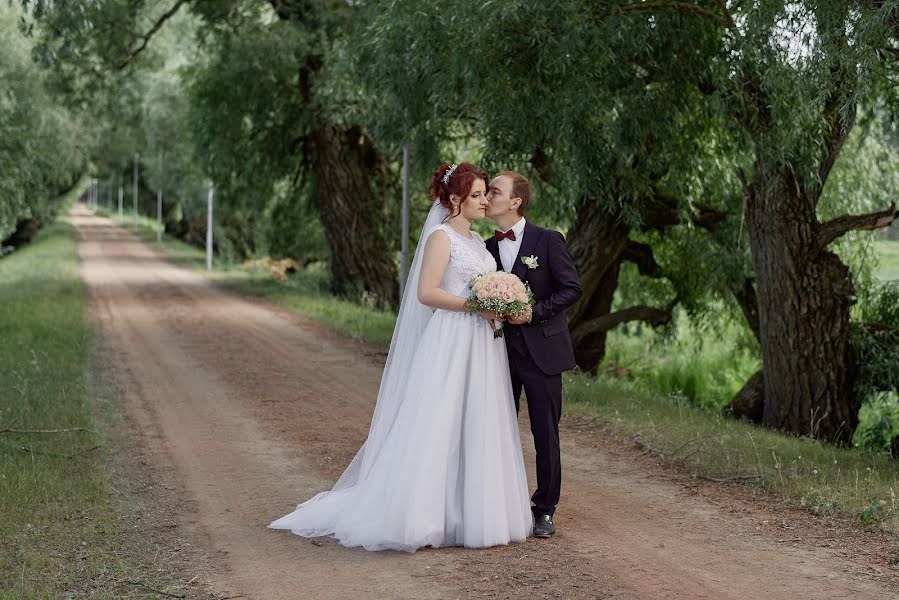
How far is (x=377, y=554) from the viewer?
241 inches

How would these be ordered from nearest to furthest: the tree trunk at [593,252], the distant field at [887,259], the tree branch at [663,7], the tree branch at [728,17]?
the tree branch at [728,17] → the tree branch at [663,7] → the distant field at [887,259] → the tree trunk at [593,252]

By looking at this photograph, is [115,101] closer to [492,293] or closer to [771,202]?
[771,202]

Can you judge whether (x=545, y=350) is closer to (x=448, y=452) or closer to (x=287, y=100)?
(x=448, y=452)

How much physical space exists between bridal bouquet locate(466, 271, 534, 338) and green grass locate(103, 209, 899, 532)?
270 centimetres

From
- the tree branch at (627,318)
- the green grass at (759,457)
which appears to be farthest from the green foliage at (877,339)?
the tree branch at (627,318)

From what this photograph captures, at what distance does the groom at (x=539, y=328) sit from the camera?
6301 mm

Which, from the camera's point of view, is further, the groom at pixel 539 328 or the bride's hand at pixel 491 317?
the groom at pixel 539 328

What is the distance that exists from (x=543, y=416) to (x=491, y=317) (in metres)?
0.68

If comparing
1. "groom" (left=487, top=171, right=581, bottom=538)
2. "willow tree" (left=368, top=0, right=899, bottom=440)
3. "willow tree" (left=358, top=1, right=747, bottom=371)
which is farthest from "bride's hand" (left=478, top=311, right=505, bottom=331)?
"willow tree" (left=358, top=1, right=747, bottom=371)

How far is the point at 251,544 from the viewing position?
251 inches

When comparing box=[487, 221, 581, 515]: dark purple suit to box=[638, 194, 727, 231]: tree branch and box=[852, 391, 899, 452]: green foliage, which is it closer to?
box=[852, 391, 899, 452]: green foliage

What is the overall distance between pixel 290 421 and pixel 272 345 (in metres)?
6.58

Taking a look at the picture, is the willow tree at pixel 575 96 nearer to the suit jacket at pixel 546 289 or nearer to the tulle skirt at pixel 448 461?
the suit jacket at pixel 546 289

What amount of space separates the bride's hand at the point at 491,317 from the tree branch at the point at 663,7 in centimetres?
513
